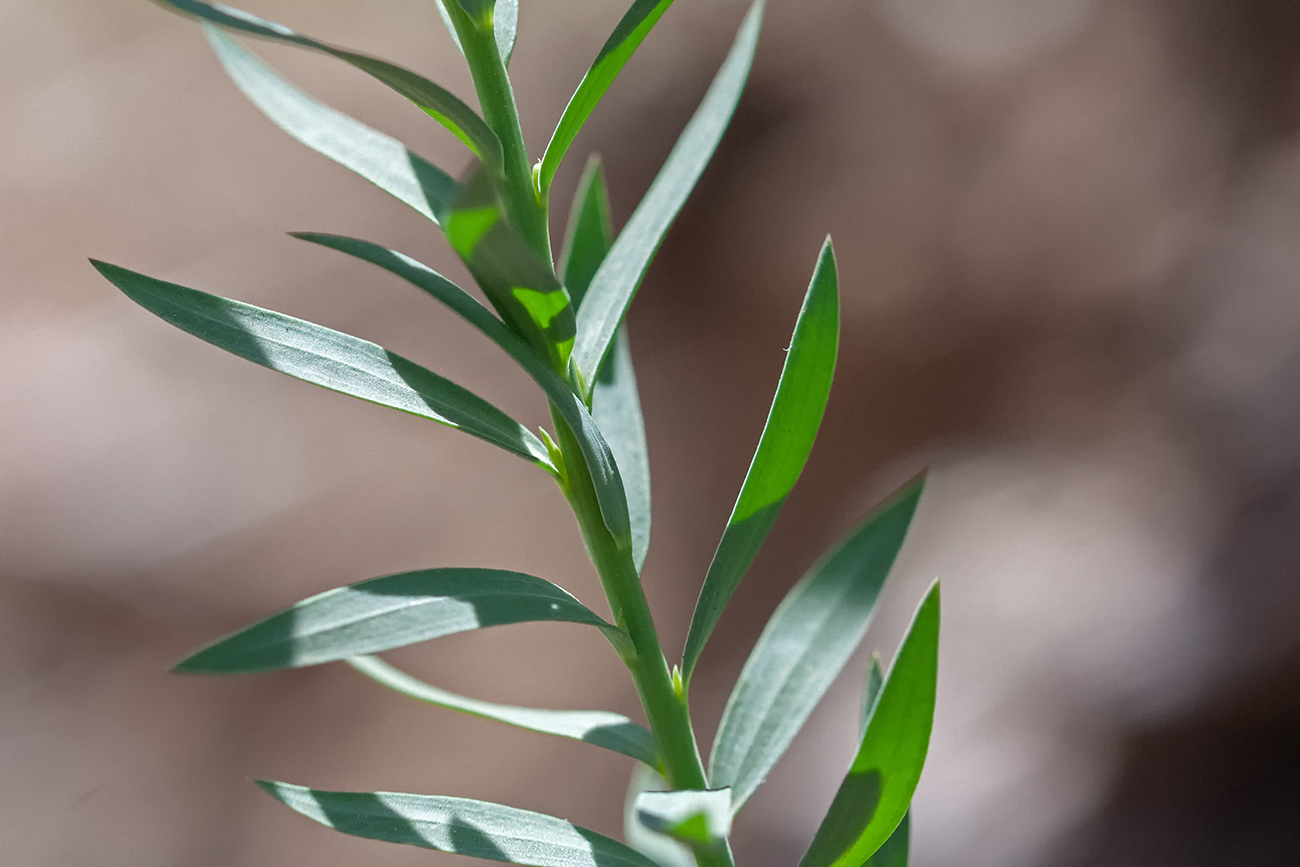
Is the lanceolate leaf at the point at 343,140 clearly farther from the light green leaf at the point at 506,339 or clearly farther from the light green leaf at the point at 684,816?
the light green leaf at the point at 684,816

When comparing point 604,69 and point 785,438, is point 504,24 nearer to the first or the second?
point 604,69

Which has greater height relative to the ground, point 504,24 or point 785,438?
point 504,24

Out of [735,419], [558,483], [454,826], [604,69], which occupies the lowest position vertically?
[454,826]

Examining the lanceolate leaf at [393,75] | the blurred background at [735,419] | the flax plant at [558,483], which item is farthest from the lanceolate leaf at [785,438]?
the blurred background at [735,419]

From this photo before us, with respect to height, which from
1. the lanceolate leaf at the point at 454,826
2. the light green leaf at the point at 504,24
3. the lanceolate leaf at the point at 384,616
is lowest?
the lanceolate leaf at the point at 454,826

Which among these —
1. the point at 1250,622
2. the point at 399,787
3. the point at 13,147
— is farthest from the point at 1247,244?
the point at 13,147

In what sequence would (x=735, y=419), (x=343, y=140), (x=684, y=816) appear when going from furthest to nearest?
(x=735, y=419)
(x=343, y=140)
(x=684, y=816)

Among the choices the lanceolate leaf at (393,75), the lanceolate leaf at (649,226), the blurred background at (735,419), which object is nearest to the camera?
the lanceolate leaf at (393,75)

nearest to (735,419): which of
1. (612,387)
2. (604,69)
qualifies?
(612,387)
